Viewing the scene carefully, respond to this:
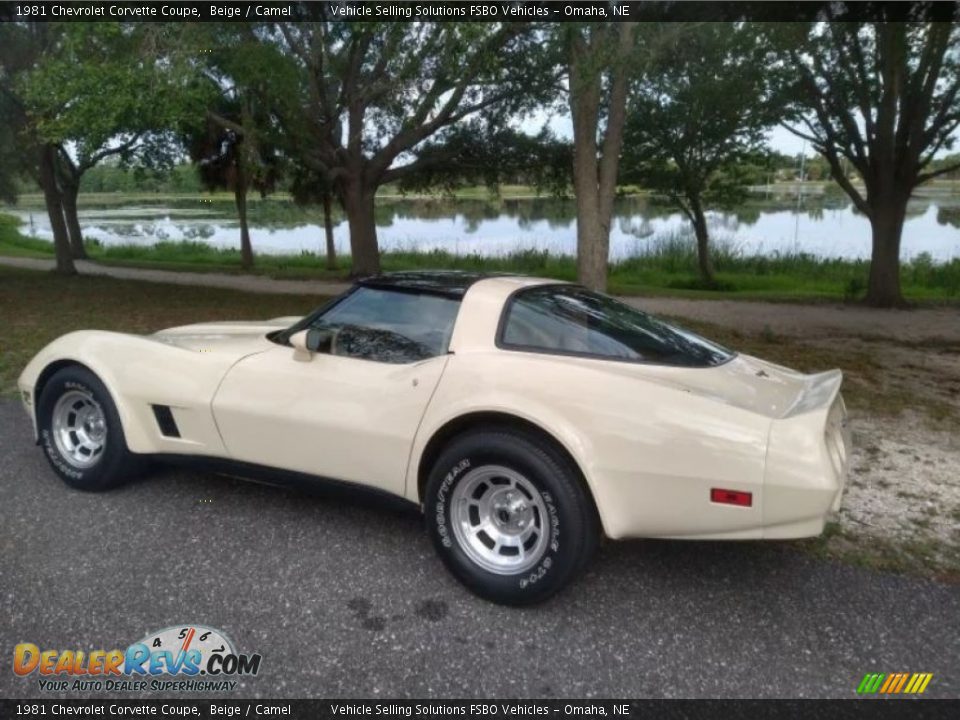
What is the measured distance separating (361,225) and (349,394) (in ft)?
42.6

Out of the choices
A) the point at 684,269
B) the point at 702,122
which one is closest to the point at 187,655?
the point at 702,122

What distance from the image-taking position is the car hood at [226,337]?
147 inches

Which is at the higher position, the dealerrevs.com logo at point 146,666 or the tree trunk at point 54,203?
the tree trunk at point 54,203

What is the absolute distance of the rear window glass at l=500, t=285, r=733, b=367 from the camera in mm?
3156

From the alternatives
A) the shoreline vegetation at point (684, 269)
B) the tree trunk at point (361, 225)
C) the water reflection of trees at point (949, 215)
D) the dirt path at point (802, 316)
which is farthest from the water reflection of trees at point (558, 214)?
the dirt path at point (802, 316)

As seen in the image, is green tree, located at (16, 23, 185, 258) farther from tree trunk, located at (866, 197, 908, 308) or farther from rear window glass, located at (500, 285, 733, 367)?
tree trunk, located at (866, 197, 908, 308)

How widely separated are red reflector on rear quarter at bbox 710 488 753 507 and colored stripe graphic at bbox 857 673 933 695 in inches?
27.0

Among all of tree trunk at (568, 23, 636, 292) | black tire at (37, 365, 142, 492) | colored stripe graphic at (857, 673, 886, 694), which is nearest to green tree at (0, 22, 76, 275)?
tree trunk at (568, 23, 636, 292)

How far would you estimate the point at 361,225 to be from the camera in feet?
51.7

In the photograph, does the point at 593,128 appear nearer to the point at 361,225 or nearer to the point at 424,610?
the point at 424,610

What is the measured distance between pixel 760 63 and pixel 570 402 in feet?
37.3

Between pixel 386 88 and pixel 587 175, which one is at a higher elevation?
pixel 386 88

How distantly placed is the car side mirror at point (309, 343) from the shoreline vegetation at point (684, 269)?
11996 millimetres
